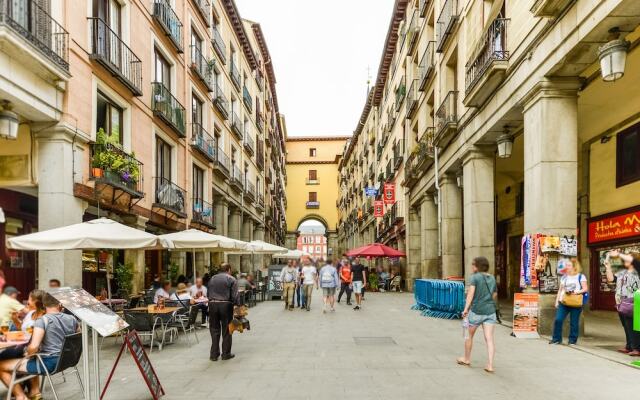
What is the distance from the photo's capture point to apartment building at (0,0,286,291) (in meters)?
11.8

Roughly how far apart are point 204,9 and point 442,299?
57.5 feet

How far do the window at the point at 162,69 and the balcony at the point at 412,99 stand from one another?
11565mm

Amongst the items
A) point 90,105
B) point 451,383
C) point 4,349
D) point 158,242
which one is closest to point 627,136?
point 451,383

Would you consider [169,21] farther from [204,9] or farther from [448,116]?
[448,116]

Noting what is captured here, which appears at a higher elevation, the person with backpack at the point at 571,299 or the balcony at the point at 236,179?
the balcony at the point at 236,179

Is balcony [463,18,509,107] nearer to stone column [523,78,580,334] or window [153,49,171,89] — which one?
stone column [523,78,580,334]

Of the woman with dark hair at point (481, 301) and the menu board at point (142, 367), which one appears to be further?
the woman with dark hair at point (481, 301)

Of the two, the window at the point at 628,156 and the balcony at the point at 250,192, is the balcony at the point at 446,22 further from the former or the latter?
the balcony at the point at 250,192

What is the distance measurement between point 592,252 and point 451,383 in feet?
37.7

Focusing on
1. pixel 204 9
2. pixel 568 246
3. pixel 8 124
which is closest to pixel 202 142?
pixel 204 9

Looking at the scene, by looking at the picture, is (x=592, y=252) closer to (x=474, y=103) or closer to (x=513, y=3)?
(x=474, y=103)

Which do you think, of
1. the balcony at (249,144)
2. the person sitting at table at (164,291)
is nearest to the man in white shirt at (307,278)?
the person sitting at table at (164,291)

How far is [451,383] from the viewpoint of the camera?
23.6 feet

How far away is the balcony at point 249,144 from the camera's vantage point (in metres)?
35.7
